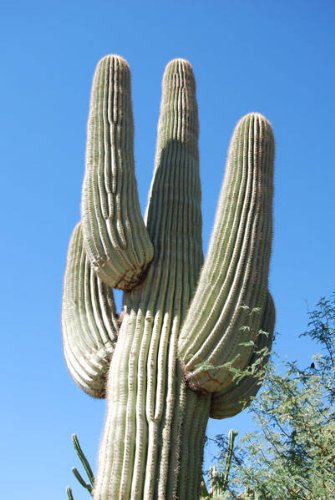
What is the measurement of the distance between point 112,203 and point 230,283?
130 cm

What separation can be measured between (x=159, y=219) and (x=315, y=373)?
251cm

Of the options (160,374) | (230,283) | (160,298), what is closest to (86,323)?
(160,298)

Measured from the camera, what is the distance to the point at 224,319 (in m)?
6.60

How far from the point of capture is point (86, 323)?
7.29 meters

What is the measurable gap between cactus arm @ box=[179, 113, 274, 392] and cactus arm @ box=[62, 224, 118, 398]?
0.80m

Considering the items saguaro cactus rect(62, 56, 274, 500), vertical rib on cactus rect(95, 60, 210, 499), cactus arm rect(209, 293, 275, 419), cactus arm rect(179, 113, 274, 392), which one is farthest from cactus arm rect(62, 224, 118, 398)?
cactus arm rect(209, 293, 275, 419)

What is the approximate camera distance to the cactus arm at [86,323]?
23.2 ft

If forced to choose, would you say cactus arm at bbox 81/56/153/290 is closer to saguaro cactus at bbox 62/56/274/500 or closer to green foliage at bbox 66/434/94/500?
saguaro cactus at bbox 62/56/274/500

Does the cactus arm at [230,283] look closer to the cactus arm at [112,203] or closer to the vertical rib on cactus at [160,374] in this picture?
the vertical rib on cactus at [160,374]

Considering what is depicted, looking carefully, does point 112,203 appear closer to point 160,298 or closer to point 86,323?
point 160,298

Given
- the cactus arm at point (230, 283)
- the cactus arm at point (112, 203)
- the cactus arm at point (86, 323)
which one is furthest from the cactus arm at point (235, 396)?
the cactus arm at point (112, 203)

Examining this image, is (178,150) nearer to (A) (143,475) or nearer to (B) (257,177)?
(B) (257,177)

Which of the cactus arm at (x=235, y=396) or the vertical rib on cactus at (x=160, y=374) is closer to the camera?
the vertical rib on cactus at (x=160, y=374)

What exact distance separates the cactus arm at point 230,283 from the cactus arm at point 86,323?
0.80 meters
